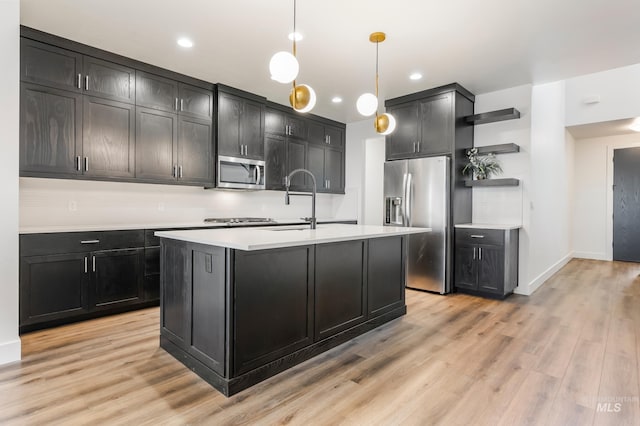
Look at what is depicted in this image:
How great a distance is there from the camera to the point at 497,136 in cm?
450

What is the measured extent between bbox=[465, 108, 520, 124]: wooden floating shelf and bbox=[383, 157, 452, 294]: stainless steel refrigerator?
701 mm

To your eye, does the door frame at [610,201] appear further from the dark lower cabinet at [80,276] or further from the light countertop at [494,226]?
the dark lower cabinet at [80,276]

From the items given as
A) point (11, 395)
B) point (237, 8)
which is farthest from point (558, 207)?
point (11, 395)

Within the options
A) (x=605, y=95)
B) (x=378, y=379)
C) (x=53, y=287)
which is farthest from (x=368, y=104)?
(x=605, y=95)

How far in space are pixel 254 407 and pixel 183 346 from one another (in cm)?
77

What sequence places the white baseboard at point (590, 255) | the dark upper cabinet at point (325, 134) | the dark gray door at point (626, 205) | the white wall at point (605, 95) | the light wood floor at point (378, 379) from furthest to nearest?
1. the white baseboard at point (590, 255)
2. the dark gray door at point (626, 205)
3. the dark upper cabinet at point (325, 134)
4. the white wall at point (605, 95)
5. the light wood floor at point (378, 379)

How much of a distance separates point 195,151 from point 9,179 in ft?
6.66

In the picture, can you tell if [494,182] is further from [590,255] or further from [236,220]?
Result: [590,255]

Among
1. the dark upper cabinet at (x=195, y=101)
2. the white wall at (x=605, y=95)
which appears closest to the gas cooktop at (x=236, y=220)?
the dark upper cabinet at (x=195, y=101)

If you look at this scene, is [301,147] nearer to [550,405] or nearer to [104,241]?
[104,241]

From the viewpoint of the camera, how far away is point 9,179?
2330 millimetres

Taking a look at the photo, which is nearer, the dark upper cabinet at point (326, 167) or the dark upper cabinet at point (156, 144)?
the dark upper cabinet at point (156, 144)

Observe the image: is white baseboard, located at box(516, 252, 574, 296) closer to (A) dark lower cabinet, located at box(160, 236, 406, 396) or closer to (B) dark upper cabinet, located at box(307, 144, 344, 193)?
(A) dark lower cabinet, located at box(160, 236, 406, 396)

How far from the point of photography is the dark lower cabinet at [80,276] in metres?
2.85
